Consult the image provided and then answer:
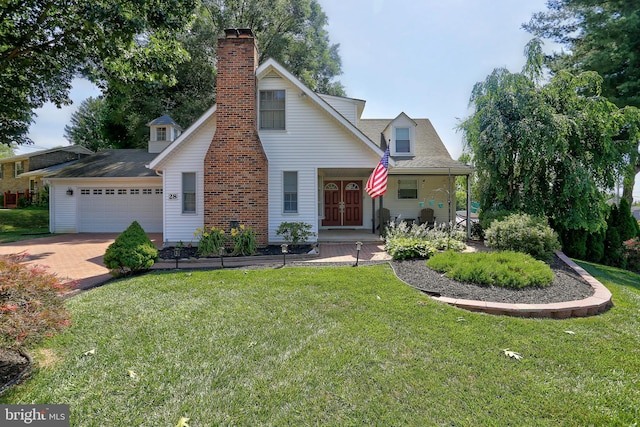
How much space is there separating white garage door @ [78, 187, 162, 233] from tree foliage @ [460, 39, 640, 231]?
50.3 ft

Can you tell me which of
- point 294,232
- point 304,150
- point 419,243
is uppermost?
point 304,150

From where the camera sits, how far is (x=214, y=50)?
2450cm

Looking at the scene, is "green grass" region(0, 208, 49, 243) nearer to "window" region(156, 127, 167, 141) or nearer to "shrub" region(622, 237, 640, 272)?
"window" region(156, 127, 167, 141)

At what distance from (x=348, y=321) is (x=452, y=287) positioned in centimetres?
252

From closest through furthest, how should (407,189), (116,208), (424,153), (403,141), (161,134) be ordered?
(403,141) < (424,153) < (407,189) < (116,208) < (161,134)

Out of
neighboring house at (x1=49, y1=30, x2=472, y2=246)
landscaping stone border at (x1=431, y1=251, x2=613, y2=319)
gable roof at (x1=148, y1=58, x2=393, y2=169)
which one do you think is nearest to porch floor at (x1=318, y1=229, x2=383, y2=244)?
neighboring house at (x1=49, y1=30, x2=472, y2=246)

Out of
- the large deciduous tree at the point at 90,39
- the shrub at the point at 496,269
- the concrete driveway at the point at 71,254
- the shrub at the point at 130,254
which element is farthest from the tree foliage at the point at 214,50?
the shrub at the point at 496,269

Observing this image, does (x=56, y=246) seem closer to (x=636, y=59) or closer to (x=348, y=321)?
(x=348, y=321)

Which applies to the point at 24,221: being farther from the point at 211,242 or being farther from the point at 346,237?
the point at 346,237

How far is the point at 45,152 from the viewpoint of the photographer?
25391 mm

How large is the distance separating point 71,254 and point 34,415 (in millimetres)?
9708

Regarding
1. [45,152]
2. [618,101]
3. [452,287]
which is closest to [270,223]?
[452,287]

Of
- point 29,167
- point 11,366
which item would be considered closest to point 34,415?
point 11,366

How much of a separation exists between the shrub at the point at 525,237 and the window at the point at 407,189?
6.62 metres
